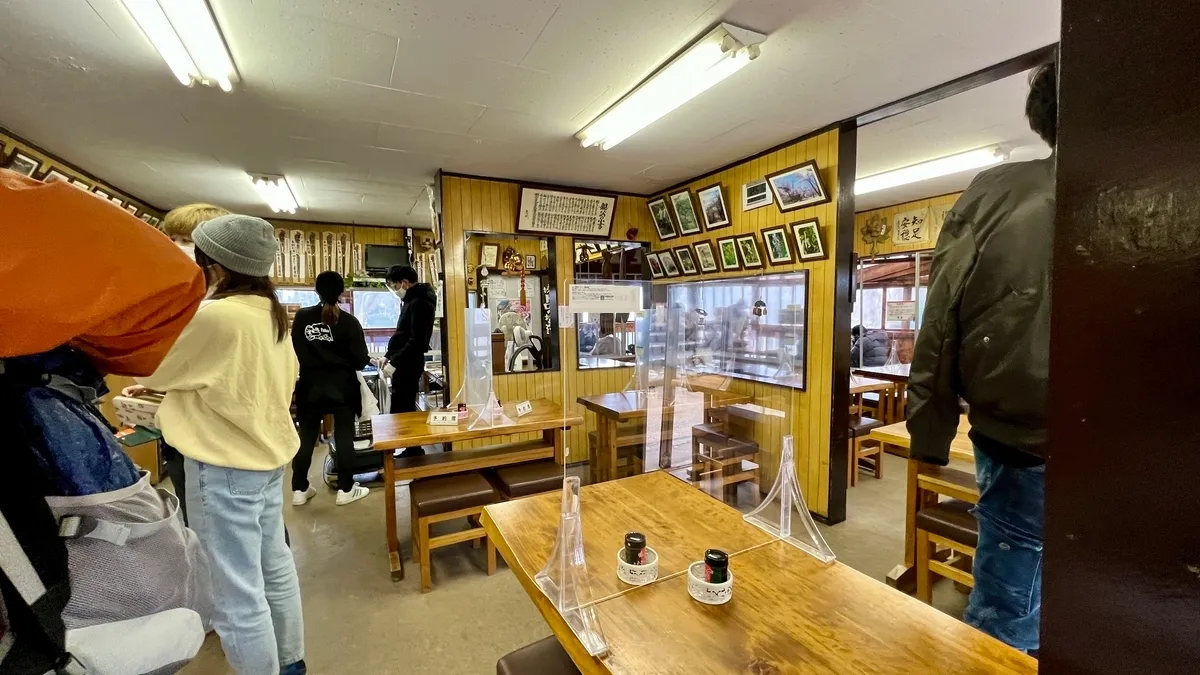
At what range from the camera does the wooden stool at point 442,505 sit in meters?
2.41

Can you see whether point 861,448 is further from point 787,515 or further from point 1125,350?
point 1125,350

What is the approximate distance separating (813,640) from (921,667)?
0.17m

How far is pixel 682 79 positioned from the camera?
225cm

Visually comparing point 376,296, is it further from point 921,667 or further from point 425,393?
point 921,667

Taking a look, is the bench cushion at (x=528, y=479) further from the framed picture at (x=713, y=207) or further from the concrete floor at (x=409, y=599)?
the framed picture at (x=713, y=207)

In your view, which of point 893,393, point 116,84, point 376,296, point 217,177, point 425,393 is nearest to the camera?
point 116,84

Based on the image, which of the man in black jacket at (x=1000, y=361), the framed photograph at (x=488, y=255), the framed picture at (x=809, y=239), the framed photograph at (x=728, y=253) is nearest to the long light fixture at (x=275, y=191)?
the framed photograph at (x=488, y=255)

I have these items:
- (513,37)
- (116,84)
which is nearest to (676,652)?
(513,37)

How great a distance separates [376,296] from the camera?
6742mm

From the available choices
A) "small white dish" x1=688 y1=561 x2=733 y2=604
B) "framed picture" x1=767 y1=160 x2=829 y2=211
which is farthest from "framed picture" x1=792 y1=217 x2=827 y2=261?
"small white dish" x1=688 y1=561 x2=733 y2=604

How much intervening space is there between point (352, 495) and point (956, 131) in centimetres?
493

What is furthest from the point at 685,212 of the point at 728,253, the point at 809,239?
the point at 809,239

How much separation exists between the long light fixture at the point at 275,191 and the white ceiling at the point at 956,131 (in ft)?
14.7

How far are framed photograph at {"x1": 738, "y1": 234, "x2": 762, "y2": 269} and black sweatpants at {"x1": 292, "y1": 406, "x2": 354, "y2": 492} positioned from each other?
3127 mm
